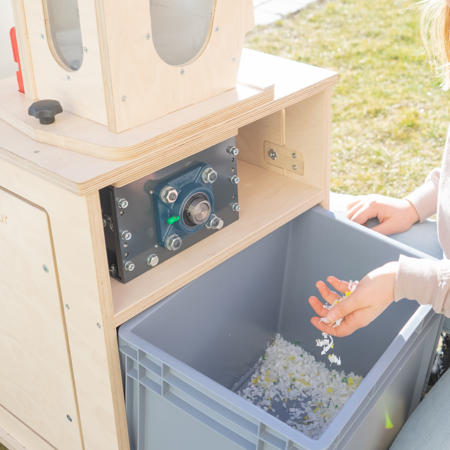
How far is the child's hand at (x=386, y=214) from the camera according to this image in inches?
53.3

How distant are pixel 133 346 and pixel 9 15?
2.63 feet

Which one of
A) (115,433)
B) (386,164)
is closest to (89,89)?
(115,433)

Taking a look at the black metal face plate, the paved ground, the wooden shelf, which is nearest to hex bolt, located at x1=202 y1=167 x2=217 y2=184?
the black metal face plate

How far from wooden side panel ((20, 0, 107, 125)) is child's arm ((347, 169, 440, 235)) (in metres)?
0.72

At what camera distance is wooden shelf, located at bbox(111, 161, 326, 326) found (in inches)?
37.9

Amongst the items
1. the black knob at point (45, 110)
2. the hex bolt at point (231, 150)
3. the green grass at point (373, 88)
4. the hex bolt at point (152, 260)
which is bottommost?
the green grass at point (373, 88)

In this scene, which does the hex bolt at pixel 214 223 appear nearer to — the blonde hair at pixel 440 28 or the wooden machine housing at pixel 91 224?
the wooden machine housing at pixel 91 224

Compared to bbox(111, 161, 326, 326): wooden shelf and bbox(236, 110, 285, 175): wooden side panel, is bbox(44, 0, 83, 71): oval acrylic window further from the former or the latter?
bbox(236, 110, 285, 175): wooden side panel

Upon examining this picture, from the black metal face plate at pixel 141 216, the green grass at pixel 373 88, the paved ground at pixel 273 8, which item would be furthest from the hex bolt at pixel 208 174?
the paved ground at pixel 273 8

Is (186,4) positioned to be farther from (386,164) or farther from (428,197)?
(386,164)

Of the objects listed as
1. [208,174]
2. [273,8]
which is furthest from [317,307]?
[273,8]

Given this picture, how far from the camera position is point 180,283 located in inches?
39.6

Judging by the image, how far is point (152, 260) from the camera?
1006 millimetres

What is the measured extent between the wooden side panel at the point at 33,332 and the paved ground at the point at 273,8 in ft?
10.2
